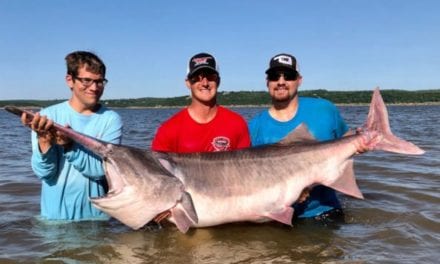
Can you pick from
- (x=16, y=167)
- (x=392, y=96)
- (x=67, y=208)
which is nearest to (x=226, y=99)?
(x=392, y=96)

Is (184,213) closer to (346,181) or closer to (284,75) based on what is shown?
(346,181)

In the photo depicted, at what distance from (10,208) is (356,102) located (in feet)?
453

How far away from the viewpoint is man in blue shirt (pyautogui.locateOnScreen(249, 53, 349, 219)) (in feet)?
22.7

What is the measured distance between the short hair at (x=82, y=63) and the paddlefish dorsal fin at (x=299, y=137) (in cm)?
249

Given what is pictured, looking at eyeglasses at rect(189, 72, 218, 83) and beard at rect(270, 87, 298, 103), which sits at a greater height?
eyeglasses at rect(189, 72, 218, 83)

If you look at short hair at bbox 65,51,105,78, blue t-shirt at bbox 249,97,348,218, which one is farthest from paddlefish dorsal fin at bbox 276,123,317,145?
short hair at bbox 65,51,105,78

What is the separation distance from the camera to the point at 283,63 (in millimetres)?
6906

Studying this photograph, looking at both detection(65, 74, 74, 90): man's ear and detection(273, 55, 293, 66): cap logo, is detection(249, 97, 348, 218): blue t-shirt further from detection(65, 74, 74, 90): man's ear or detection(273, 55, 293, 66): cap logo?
detection(65, 74, 74, 90): man's ear

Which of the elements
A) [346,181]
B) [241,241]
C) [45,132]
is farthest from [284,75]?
[45,132]

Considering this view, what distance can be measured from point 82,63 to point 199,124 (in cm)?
168

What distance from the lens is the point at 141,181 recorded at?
5422 mm

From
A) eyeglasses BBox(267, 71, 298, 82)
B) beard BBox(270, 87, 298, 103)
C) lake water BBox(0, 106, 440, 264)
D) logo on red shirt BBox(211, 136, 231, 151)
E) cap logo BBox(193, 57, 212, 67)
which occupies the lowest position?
lake water BBox(0, 106, 440, 264)

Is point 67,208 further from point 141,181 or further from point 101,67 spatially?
point 101,67

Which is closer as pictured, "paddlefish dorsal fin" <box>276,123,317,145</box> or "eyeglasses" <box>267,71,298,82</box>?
"paddlefish dorsal fin" <box>276,123,317,145</box>
